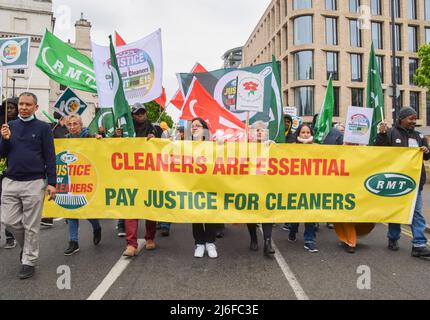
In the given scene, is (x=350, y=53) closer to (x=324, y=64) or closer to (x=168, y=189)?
(x=324, y=64)

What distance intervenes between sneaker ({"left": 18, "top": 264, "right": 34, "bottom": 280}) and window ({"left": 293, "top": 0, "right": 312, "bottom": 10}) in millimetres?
43810

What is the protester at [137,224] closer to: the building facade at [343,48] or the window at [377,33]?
the building facade at [343,48]

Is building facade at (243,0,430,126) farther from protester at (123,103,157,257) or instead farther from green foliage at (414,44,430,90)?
protester at (123,103,157,257)

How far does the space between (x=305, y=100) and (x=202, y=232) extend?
38720 mm

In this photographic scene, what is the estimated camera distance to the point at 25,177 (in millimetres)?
4312

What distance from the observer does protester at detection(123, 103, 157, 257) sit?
5.12 m

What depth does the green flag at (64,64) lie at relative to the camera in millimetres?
6777

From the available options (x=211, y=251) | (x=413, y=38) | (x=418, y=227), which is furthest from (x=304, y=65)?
(x=211, y=251)

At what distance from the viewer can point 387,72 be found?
43.7 metres

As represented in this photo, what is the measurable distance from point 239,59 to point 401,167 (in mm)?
88707

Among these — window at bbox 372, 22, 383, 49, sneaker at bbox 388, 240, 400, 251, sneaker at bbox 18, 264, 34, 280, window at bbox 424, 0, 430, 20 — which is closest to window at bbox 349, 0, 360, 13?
window at bbox 372, 22, 383, 49

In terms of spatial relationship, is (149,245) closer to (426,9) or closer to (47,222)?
(47,222)

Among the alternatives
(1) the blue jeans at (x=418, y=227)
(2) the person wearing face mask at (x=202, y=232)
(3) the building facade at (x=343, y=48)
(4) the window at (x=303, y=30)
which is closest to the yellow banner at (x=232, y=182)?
(1) the blue jeans at (x=418, y=227)
